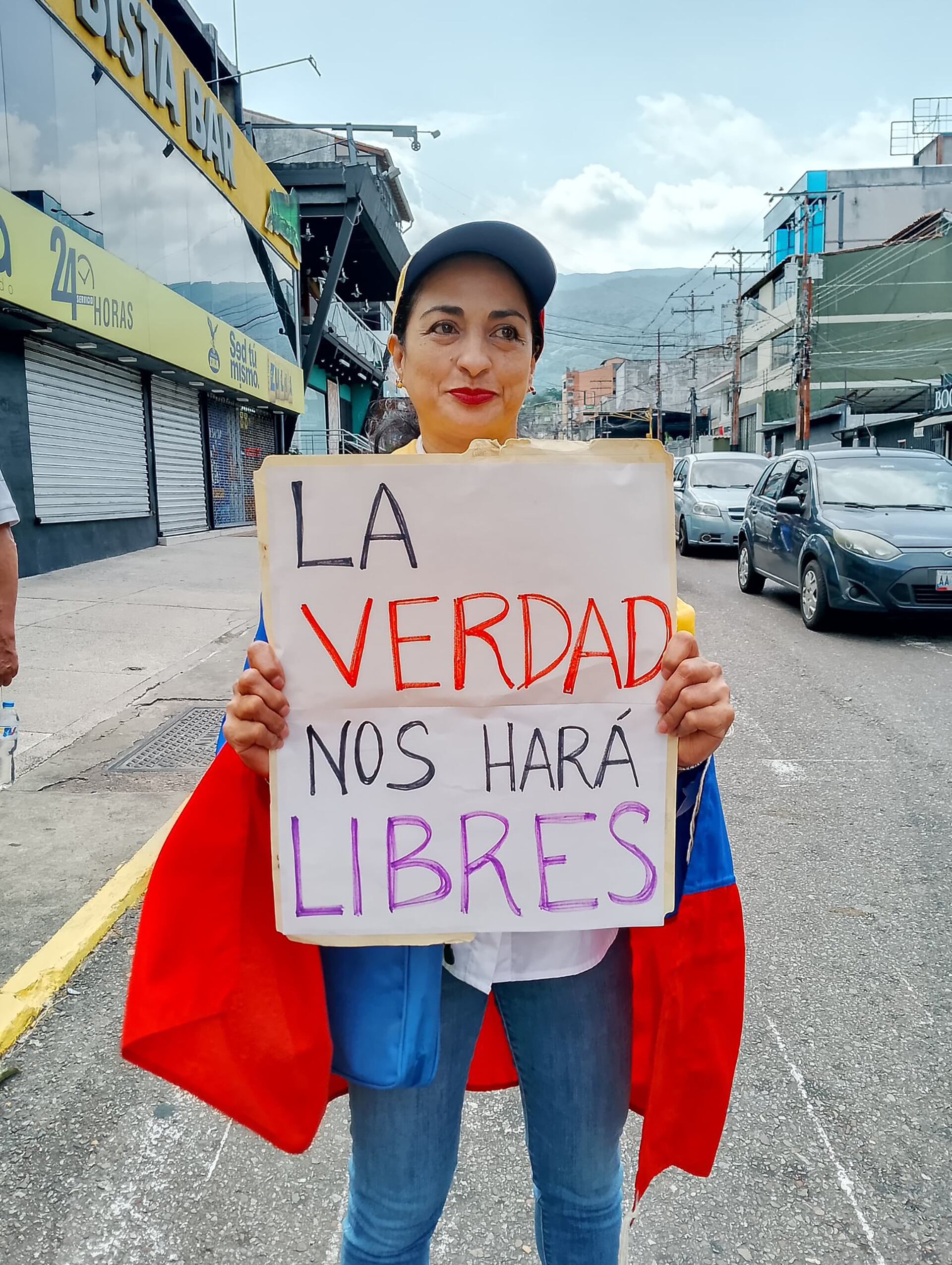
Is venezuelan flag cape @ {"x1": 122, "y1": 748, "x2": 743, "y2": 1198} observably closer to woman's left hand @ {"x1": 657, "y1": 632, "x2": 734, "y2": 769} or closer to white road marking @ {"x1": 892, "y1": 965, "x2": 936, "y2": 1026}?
woman's left hand @ {"x1": 657, "y1": 632, "x2": 734, "y2": 769}

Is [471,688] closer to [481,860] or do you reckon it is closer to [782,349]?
[481,860]

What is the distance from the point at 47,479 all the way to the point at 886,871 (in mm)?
10909

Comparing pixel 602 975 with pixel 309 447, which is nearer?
pixel 602 975

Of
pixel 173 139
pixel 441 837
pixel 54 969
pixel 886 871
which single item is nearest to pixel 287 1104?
pixel 441 837

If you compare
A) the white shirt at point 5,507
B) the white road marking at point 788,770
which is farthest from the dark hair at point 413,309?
the white road marking at point 788,770

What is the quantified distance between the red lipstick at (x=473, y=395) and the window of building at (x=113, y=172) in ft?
34.4

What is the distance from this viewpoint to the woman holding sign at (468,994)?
1309mm

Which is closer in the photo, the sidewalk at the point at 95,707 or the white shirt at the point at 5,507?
the white shirt at the point at 5,507

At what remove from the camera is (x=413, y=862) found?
4.26ft

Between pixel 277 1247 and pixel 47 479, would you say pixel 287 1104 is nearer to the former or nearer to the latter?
pixel 277 1247

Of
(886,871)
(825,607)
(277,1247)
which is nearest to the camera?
(277,1247)

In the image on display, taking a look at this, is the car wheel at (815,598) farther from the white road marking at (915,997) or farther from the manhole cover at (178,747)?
the white road marking at (915,997)

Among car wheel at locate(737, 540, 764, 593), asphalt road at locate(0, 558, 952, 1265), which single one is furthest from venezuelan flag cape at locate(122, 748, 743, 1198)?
car wheel at locate(737, 540, 764, 593)

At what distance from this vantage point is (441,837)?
4.26ft
